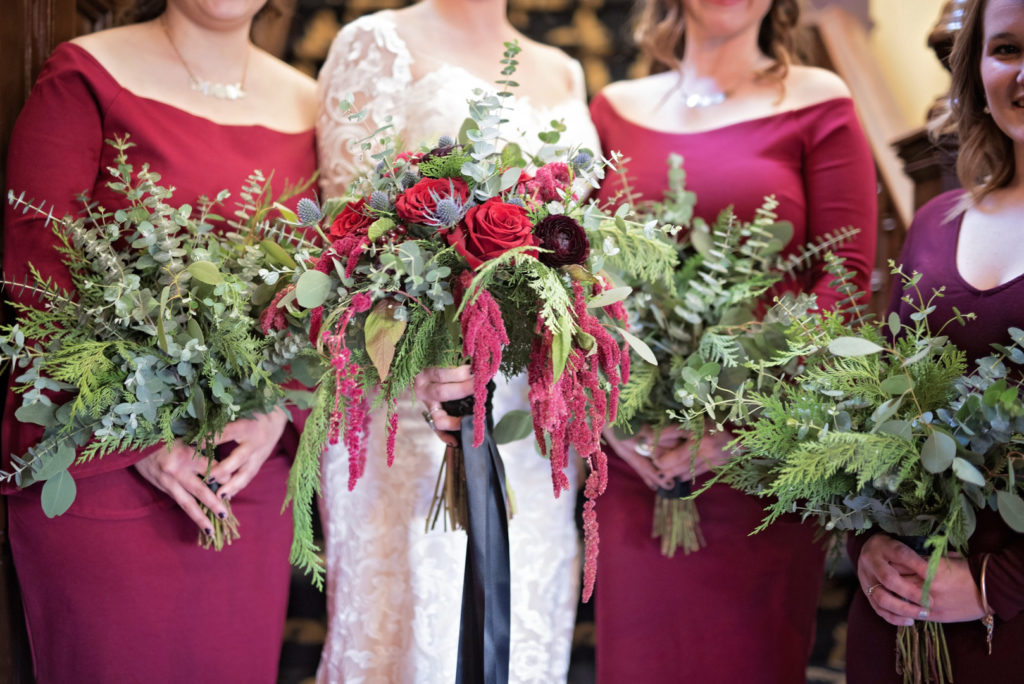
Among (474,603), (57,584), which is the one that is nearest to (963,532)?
(474,603)

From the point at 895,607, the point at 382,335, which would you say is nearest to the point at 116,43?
the point at 382,335

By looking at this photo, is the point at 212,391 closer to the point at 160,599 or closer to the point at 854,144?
the point at 160,599

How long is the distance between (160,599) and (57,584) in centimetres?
20

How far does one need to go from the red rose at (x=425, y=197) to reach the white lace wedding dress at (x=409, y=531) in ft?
1.52

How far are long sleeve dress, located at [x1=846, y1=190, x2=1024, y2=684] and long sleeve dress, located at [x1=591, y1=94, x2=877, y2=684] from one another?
1.03 ft

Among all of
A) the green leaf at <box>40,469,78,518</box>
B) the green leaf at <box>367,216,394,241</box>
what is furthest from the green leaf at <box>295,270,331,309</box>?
the green leaf at <box>40,469,78,518</box>

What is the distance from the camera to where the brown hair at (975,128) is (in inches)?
69.9

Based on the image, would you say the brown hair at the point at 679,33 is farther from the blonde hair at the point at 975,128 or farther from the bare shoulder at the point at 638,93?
the blonde hair at the point at 975,128

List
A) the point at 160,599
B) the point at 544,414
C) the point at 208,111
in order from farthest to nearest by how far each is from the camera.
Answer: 1. the point at 208,111
2. the point at 160,599
3. the point at 544,414

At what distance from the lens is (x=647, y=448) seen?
1991mm

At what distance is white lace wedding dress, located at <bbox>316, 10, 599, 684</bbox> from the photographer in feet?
6.47

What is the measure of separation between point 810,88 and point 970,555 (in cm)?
123

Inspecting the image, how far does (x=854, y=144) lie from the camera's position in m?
2.19

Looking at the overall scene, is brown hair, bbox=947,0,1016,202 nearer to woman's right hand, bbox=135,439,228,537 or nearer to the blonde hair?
the blonde hair
